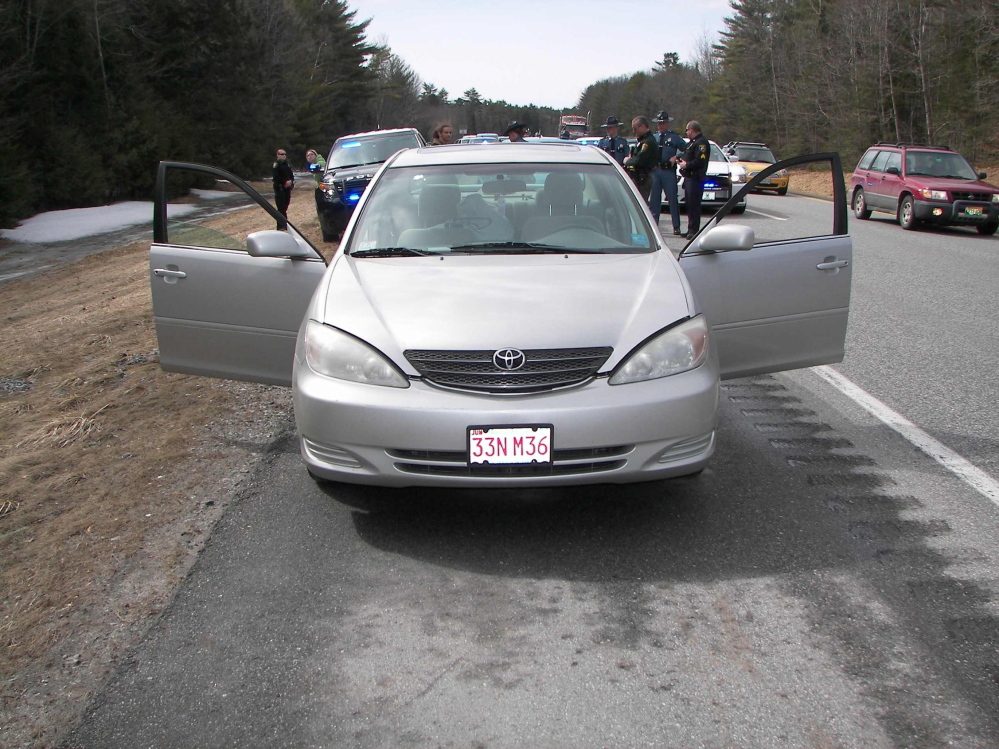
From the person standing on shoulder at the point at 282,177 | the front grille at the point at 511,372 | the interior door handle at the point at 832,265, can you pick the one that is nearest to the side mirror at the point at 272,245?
the front grille at the point at 511,372

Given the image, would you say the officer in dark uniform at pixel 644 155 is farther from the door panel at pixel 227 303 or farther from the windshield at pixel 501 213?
the door panel at pixel 227 303

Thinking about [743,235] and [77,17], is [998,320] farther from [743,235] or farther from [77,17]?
[77,17]

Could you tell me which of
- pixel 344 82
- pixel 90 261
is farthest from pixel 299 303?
pixel 344 82

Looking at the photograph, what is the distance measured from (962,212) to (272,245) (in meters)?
17.5

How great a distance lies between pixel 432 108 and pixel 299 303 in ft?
566

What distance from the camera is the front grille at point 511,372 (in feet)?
12.2

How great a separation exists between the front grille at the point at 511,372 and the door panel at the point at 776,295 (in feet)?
4.31

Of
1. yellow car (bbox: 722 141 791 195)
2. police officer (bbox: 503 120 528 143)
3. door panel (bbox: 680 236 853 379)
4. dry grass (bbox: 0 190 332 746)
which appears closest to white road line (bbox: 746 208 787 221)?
police officer (bbox: 503 120 528 143)

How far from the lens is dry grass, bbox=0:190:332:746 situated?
10.3 feet

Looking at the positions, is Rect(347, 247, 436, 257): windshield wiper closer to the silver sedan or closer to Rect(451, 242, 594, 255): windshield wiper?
the silver sedan

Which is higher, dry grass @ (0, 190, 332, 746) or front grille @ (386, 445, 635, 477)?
front grille @ (386, 445, 635, 477)

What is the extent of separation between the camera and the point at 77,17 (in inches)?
1236

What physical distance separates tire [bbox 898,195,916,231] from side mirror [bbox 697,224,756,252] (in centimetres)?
1601

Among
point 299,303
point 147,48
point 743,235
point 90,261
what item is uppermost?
point 147,48
